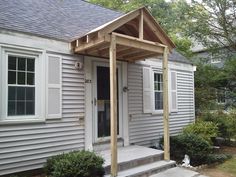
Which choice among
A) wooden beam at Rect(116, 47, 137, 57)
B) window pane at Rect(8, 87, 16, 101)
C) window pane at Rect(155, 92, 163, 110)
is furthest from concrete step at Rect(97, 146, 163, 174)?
wooden beam at Rect(116, 47, 137, 57)

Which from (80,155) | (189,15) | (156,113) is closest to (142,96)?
(156,113)

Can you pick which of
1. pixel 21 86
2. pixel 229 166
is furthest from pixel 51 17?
pixel 229 166

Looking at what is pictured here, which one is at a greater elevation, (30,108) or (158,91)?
(158,91)

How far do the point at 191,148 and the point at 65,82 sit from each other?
392 centimetres

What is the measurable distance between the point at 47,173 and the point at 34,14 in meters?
3.85

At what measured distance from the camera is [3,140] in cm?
511

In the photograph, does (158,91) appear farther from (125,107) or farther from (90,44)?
(90,44)

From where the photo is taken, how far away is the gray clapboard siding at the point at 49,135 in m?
5.19

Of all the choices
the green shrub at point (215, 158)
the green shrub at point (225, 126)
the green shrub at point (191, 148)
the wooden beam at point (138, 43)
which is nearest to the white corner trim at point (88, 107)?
the wooden beam at point (138, 43)

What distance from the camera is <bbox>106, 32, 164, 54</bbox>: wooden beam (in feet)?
18.7

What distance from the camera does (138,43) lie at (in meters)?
6.13

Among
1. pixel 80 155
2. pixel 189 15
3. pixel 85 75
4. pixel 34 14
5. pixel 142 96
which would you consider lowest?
pixel 80 155

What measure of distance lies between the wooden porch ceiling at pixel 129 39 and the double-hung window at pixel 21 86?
1270mm

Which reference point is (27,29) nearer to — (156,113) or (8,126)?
(8,126)
